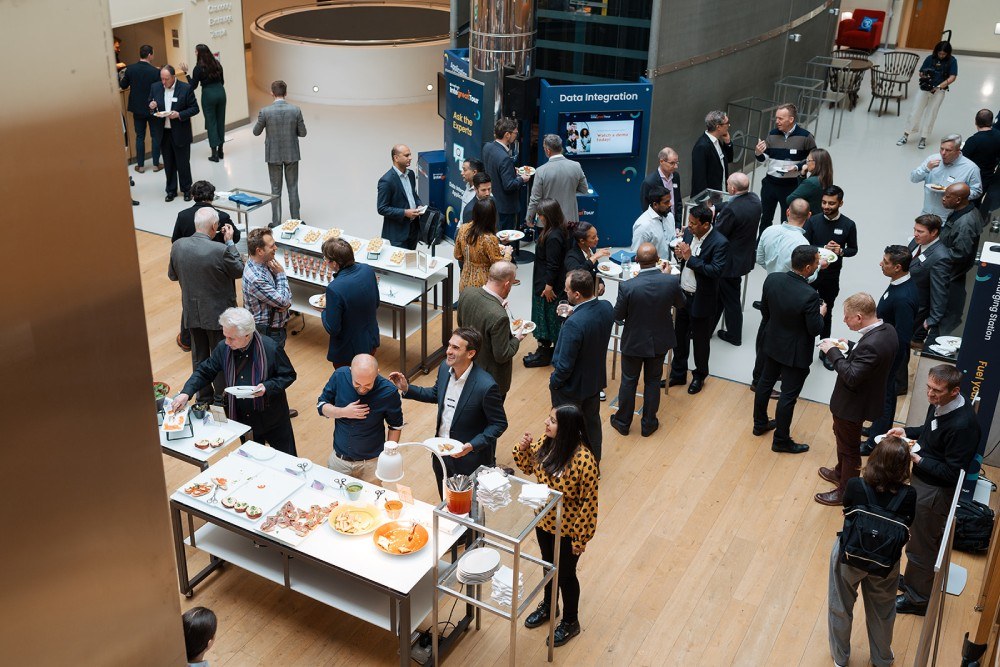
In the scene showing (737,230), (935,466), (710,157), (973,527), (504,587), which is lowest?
(973,527)

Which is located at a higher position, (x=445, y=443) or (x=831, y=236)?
(x=831, y=236)

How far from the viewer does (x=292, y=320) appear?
9102 millimetres

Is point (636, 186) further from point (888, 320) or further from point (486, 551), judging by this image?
point (486, 551)

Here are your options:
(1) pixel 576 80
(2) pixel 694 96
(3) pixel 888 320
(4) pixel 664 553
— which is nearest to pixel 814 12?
(2) pixel 694 96

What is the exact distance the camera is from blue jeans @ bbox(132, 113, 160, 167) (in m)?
11.9

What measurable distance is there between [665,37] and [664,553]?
6.55 m

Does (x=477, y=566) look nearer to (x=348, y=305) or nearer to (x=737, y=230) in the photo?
(x=348, y=305)

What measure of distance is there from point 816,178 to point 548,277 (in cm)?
273

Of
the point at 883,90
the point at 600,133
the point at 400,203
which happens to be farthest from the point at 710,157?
the point at 883,90

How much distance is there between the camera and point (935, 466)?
17.7 feet

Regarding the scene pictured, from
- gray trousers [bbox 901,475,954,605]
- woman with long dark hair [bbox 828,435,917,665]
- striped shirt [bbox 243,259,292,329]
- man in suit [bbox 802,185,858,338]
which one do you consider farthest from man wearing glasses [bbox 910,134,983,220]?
striped shirt [bbox 243,259,292,329]

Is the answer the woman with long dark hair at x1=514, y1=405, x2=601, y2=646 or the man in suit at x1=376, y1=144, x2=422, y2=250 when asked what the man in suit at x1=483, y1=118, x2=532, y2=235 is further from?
the woman with long dark hair at x1=514, y1=405, x2=601, y2=646

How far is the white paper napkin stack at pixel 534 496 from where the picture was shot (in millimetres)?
4582

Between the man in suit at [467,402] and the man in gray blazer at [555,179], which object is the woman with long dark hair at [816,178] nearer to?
the man in gray blazer at [555,179]
